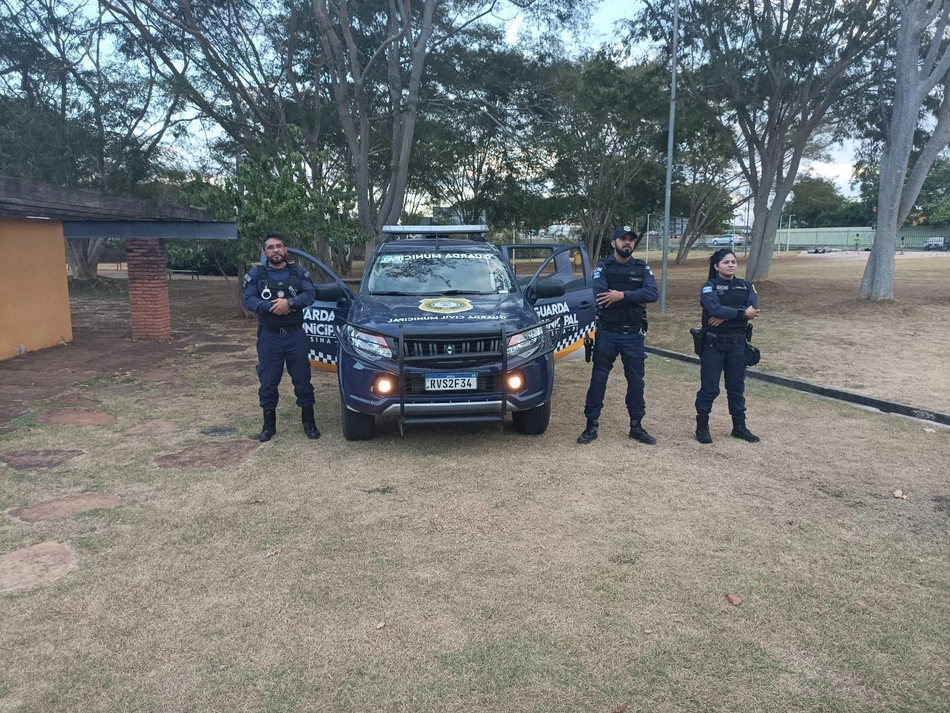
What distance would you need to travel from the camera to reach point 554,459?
5.52 m

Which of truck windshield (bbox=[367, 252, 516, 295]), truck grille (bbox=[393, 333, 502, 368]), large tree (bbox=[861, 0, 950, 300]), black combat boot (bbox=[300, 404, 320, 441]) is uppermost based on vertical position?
large tree (bbox=[861, 0, 950, 300])

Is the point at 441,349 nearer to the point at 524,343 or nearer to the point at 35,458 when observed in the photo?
the point at 524,343

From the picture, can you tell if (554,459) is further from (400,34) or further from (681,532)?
(400,34)

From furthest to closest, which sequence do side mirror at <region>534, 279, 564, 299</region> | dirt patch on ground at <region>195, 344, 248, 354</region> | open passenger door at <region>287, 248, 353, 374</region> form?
dirt patch on ground at <region>195, 344, 248, 354</region> < open passenger door at <region>287, 248, 353, 374</region> < side mirror at <region>534, 279, 564, 299</region>

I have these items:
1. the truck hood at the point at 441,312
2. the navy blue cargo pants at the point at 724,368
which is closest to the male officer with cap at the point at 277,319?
the truck hood at the point at 441,312

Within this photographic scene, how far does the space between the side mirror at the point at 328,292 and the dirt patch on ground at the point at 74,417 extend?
2598mm

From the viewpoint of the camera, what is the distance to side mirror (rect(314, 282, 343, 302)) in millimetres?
6062

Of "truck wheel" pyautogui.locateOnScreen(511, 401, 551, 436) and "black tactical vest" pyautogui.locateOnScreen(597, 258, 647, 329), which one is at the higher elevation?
"black tactical vest" pyautogui.locateOnScreen(597, 258, 647, 329)

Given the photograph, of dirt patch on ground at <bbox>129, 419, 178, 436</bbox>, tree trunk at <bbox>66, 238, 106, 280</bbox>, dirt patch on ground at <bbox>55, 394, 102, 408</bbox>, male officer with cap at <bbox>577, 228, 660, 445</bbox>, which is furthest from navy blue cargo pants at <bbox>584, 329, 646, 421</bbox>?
tree trunk at <bbox>66, 238, 106, 280</bbox>

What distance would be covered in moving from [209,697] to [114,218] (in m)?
10.3

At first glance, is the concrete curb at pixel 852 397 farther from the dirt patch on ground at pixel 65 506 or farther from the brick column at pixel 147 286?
the brick column at pixel 147 286

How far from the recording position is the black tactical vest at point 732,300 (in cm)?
572

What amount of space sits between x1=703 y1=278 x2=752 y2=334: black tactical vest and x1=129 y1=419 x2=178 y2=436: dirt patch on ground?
16.1 feet

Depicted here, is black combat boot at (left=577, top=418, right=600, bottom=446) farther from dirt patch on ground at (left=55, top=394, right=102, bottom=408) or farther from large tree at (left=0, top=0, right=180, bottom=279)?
large tree at (left=0, top=0, right=180, bottom=279)
